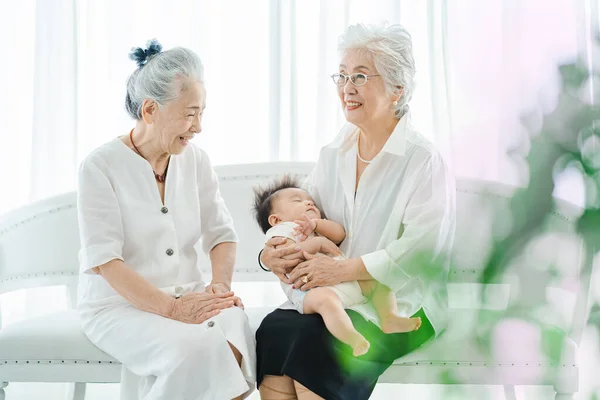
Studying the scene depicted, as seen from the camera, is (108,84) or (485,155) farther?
(108,84)

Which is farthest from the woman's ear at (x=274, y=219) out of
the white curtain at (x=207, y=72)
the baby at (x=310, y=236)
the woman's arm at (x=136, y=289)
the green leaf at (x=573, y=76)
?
the green leaf at (x=573, y=76)

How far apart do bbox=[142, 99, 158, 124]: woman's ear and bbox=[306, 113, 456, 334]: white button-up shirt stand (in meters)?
0.54

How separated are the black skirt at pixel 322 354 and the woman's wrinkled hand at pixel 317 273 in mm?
88

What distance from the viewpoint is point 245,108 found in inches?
125

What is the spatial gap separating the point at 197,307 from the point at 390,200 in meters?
0.62

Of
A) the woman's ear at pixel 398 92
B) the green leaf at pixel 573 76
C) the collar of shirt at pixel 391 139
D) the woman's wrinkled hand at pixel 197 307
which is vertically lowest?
the woman's wrinkled hand at pixel 197 307

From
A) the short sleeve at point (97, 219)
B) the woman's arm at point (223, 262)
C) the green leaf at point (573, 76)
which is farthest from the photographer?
the woman's arm at point (223, 262)

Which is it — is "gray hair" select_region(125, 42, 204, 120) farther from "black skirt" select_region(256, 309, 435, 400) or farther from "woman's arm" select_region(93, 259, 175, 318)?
"black skirt" select_region(256, 309, 435, 400)

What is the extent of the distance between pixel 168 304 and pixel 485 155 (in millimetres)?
1672

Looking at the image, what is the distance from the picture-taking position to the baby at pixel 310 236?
175 centimetres

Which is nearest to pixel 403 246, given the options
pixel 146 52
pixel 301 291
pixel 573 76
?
pixel 301 291

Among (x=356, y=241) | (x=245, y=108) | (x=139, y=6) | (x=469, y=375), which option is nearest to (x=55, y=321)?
(x=356, y=241)

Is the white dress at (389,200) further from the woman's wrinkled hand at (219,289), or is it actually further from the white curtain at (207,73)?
the white curtain at (207,73)

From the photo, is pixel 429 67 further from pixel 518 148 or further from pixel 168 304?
pixel 518 148
